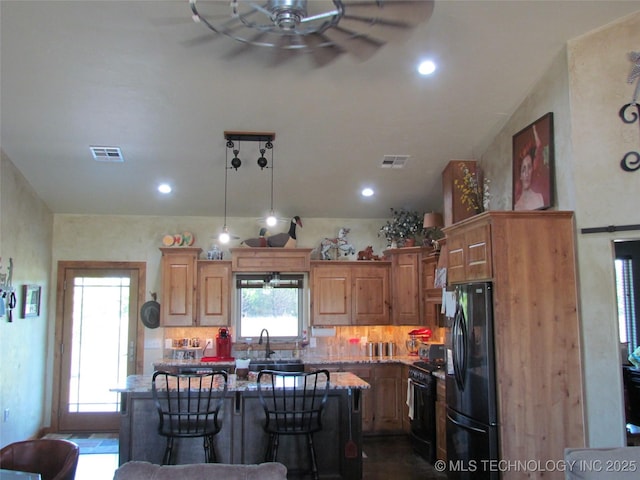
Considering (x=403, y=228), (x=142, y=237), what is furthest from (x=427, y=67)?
(x=142, y=237)

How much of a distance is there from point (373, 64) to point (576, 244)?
2.12m

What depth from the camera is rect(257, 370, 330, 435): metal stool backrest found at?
4285 mm

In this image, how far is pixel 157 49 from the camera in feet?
13.4

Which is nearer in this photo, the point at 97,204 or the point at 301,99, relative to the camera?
the point at 301,99

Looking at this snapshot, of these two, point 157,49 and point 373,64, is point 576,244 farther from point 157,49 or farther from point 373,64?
point 157,49

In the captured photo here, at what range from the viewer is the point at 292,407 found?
14.8 ft

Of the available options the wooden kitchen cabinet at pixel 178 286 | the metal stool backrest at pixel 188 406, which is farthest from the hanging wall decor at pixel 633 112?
the wooden kitchen cabinet at pixel 178 286

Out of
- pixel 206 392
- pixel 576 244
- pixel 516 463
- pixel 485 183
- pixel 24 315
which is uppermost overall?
Answer: pixel 485 183

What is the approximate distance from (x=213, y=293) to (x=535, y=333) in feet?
13.6

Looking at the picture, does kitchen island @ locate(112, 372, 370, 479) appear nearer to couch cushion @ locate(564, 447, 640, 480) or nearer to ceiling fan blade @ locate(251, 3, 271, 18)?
couch cushion @ locate(564, 447, 640, 480)

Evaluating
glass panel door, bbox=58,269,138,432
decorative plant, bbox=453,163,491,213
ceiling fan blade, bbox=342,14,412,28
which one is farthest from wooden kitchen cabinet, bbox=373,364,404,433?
ceiling fan blade, bbox=342,14,412,28

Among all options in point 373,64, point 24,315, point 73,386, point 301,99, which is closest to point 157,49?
point 301,99

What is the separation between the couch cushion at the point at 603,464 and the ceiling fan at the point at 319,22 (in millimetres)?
2394

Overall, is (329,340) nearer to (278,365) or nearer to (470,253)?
(278,365)
